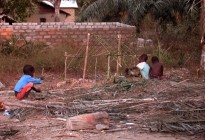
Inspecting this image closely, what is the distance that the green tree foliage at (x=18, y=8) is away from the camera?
21.0 metres

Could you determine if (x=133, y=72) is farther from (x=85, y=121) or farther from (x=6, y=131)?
(x=6, y=131)

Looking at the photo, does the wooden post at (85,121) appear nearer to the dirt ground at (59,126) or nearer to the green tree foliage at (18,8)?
the dirt ground at (59,126)

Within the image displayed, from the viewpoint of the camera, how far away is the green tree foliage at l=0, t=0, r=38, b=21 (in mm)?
21031

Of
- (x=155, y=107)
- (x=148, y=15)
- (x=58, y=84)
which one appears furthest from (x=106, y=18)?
(x=155, y=107)

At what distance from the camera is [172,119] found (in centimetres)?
582

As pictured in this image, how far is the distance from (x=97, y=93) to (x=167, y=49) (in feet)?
20.1

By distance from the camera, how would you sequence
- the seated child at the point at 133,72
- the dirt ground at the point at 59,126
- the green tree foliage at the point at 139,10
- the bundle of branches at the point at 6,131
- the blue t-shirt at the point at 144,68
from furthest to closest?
the green tree foliage at the point at 139,10
the seated child at the point at 133,72
the blue t-shirt at the point at 144,68
the bundle of branches at the point at 6,131
the dirt ground at the point at 59,126

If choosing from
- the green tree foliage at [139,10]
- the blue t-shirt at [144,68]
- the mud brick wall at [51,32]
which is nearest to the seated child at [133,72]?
the blue t-shirt at [144,68]

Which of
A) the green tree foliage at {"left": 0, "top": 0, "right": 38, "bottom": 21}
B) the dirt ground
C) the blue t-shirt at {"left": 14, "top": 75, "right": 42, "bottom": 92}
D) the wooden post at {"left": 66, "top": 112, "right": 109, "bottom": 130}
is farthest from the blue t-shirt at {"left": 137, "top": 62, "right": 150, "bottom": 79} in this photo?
the green tree foliage at {"left": 0, "top": 0, "right": 38, "bottom": 21}

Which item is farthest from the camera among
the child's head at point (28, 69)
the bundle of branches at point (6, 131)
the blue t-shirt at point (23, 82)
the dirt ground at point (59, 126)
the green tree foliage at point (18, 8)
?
the green tree foliage at point (18, 8)

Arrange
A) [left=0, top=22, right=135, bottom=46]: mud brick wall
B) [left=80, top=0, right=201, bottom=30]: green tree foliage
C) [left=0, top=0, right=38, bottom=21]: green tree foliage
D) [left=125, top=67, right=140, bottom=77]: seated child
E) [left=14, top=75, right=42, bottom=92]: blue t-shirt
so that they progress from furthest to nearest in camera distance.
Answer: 1. [left=0, top=0, right=38, bottom=21]: green tree foliage
2. [left=80, top=0, right=201, bottom=30]: green tree foliage
3. [left=0, top=22, right=135, bottom=46]: mud brick wall
4. [left=125, top=67, right=140, bottom=77]: seated child
5. [left=14, top=75, right=42, bottom=92]: blue t-shirt

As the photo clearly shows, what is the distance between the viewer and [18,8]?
853 inches

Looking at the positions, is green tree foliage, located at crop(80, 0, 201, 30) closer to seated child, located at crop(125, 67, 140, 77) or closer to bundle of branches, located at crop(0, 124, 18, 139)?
seated child, located at crop(125, 67, 140, 77)

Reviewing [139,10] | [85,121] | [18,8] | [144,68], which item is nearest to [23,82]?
[85,121]
